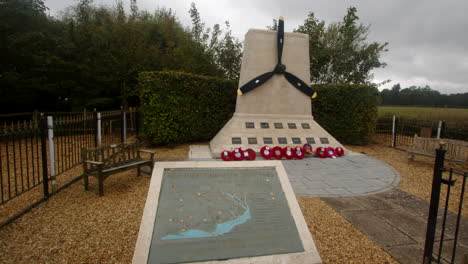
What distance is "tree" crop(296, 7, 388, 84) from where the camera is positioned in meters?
16.1

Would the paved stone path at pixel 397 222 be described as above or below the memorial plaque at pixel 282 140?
below

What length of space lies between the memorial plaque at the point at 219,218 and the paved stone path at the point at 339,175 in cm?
268

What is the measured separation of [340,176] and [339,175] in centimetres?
9

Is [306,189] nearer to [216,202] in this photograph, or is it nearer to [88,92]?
[216,202]

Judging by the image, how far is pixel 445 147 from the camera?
7.59 meters

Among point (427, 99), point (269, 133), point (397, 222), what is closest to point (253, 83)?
point (269, 133)

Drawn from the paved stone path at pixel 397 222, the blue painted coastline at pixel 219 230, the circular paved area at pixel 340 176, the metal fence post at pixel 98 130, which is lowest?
the paved stone path at pixel 397 222

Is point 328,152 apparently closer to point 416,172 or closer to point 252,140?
point 416,172

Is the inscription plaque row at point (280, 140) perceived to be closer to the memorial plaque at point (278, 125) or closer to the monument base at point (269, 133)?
the monument base at point (269, 133)

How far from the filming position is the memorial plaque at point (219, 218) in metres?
2.09

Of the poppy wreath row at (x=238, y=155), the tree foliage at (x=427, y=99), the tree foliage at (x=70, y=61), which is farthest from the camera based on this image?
the tree foliage at (x=427, y=99)

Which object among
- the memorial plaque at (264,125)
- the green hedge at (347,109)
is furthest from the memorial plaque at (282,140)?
the green hedge at (347,109)

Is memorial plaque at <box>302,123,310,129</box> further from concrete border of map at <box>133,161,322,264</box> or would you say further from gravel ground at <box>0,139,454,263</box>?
concrete border of map at <box>133,161,322,264</box>

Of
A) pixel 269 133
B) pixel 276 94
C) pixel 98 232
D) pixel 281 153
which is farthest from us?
pixel 276 94
